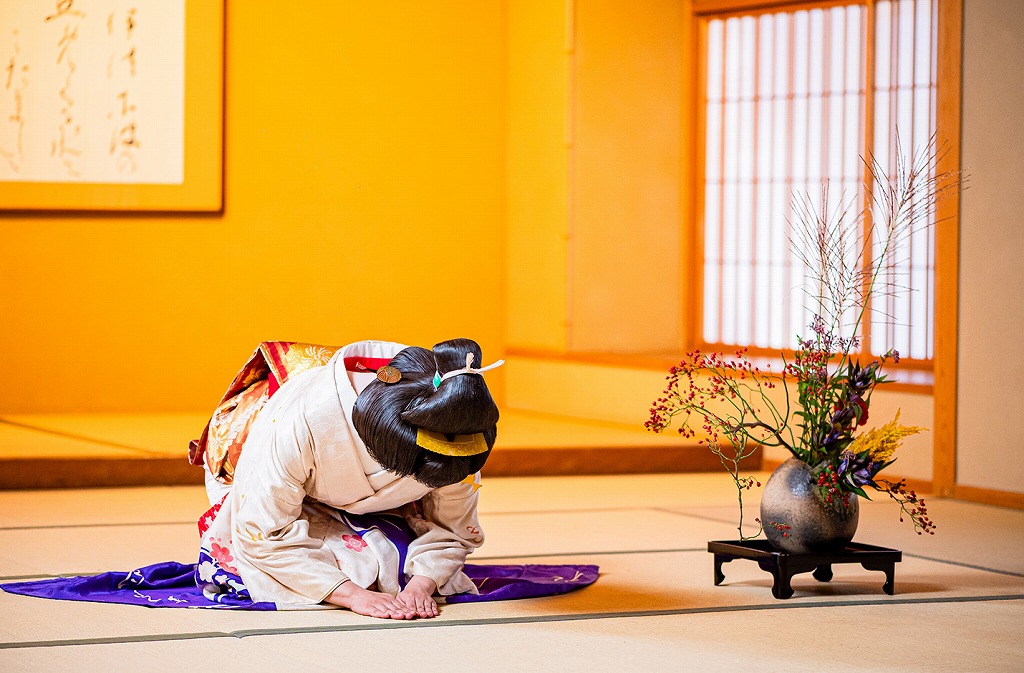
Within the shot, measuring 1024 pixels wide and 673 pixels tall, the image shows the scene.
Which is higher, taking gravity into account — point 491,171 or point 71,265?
point 491,171

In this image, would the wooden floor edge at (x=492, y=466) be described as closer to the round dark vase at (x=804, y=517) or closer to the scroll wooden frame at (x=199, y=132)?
the scroll wooden frame at (x=199, y=132)

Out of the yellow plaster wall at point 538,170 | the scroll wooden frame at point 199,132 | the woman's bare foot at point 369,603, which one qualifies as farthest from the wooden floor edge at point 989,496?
the scroll wooden frame at point 199,132

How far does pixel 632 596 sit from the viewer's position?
313 centimetres

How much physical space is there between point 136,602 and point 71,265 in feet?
11.6

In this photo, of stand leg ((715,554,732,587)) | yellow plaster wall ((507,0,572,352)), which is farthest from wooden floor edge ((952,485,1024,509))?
yellow plaster wall ((507,0,572,352))

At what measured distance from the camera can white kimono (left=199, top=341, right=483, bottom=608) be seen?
277cm

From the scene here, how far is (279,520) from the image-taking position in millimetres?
2830

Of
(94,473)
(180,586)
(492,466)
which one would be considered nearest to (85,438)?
(94,473)

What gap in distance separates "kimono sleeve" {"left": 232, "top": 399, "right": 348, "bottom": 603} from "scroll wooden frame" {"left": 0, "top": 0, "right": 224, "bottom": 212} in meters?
3.48

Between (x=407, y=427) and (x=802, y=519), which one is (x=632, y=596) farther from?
(x=407, y=427)

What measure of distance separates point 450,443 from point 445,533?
484 millimetres

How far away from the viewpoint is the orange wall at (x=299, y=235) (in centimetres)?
616

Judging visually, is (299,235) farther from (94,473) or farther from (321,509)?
(321,509)

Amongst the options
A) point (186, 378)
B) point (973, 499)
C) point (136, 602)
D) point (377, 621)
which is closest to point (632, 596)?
point (377, 621)
